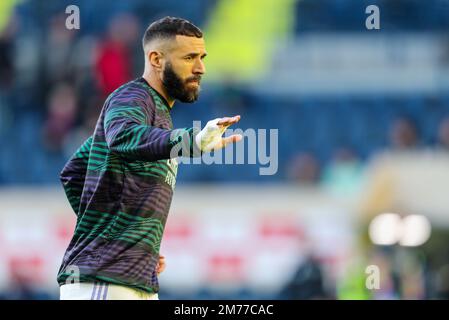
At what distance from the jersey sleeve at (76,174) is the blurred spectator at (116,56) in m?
7.07

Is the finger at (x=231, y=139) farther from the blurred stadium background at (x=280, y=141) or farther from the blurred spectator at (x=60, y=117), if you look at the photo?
the blurred spectator at (x=60, y=117)

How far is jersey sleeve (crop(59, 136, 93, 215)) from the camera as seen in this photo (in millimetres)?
5215

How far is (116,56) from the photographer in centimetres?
1257

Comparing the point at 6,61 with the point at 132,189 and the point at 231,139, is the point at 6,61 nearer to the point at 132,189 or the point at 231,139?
the point at 132,189

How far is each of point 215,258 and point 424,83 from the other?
11.2 ft

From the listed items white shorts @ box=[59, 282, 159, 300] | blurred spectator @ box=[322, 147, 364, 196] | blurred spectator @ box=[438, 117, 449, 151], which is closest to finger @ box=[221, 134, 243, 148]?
white shorts @ box=[59, 282, 159, 300]

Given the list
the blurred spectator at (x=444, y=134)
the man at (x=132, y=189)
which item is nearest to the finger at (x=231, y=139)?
the man at (x=132, y=189)

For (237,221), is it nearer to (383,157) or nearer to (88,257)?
(383,157)

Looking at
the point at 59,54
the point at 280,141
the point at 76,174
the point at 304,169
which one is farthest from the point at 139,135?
the point at 59,54

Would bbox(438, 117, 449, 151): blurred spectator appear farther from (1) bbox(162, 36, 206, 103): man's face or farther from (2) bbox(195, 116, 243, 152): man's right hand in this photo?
(2) bbox(195, 116, 243, 152): man's right hand

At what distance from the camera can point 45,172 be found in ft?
40.7

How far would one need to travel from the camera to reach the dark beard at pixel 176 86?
5.05 metres

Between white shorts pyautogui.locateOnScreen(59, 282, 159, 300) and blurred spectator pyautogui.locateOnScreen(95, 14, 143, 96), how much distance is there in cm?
742
